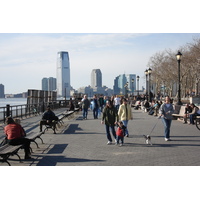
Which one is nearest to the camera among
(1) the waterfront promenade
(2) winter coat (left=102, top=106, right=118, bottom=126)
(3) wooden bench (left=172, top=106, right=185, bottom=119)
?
(1) the waterfront promenade

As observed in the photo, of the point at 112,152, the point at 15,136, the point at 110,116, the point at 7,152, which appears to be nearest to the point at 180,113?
the point at 110,116

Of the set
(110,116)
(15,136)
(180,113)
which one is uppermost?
(110,116)

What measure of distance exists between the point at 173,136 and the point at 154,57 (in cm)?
7675

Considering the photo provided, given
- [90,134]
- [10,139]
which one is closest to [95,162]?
[10,139]

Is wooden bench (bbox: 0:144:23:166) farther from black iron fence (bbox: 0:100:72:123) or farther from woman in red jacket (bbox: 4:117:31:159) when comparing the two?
black iron fence (bbox: 0:100:72:123)

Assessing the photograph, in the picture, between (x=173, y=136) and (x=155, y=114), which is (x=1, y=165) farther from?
(x=155, y=114)

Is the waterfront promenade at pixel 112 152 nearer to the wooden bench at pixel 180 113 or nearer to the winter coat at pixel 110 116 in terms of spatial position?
the winter coat at pixel 110 116

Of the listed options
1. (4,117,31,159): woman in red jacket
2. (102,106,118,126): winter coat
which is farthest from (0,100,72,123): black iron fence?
(4,117,31,159): woman in red jacket

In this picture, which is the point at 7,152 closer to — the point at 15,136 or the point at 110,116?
the point at 15,136

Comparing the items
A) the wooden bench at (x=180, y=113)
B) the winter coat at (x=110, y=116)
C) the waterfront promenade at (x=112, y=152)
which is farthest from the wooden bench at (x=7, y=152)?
the wooden bench at (x=180, y=113)

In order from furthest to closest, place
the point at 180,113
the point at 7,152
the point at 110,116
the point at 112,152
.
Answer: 1. the point at 180,113
2. the point at 110,116
3. the point at 112,152
4. the point at 7,152

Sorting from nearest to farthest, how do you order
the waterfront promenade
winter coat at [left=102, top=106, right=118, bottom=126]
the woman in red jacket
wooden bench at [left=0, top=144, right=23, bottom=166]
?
1. wooden bench at [left=0, top=144, right=23, bottom=166]
2. the waterfront promenade
3. the woman in red jacket
4. winter coat at [left=102, top=106, right=118, bottom=126]

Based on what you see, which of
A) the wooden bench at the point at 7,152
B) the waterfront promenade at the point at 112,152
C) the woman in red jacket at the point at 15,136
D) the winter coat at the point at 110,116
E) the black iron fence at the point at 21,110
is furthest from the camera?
the black iron fence at the point at 21,110

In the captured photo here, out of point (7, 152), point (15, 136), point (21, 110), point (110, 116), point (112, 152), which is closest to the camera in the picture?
point (7, 152)
